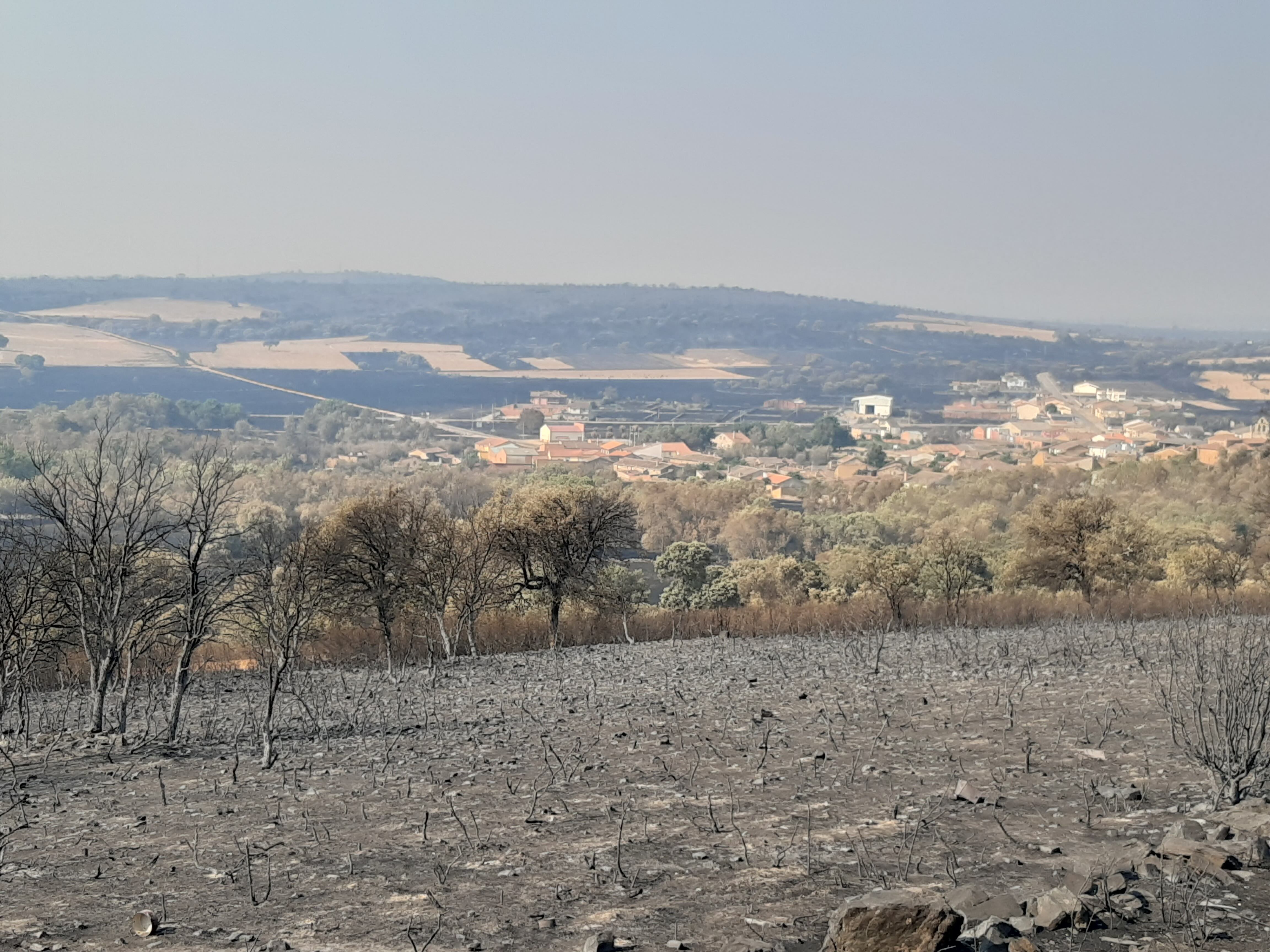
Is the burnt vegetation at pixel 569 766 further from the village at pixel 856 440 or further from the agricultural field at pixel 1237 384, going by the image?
the agricultural field at pixel 1237 384

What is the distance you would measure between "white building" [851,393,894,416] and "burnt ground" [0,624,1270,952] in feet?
571

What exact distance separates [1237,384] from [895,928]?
202 meters

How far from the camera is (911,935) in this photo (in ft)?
16.1

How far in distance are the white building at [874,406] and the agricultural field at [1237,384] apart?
48.9 meters

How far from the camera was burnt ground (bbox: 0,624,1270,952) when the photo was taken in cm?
577

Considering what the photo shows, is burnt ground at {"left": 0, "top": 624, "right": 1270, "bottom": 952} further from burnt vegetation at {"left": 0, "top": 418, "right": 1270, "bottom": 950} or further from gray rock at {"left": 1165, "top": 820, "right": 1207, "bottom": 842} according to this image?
gray rock at {"left": 1165, "top": 820, "right": 1207, "bottom": 842}

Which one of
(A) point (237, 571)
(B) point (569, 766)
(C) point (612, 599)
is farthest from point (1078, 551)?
(B) point (569, 766)

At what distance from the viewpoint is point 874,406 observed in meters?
188

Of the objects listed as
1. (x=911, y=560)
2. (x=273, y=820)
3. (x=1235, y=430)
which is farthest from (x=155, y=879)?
(x=1235, y=430)

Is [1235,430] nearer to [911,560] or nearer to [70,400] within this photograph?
[911,560]

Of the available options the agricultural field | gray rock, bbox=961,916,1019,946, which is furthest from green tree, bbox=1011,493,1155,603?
the agricultural field

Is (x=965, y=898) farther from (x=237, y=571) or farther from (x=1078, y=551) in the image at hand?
(x=1078, y=551)

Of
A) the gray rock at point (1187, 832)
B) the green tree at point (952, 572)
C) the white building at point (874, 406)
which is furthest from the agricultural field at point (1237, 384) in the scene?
the gray rock at point (1187, 832)

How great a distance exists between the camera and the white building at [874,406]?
185 metres
